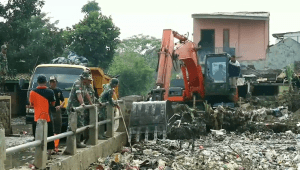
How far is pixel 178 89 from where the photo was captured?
21.1 metres

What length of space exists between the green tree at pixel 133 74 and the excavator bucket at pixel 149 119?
4010 centimetres

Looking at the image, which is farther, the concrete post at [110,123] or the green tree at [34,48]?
the green tree at [34,48]

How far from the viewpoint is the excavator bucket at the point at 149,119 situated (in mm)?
11562

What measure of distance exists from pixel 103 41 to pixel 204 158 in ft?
105

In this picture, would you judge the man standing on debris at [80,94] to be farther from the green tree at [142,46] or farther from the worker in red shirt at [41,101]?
the green tree at [142,46]

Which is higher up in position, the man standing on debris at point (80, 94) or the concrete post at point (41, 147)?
the man standing on debris at point (80, 94)

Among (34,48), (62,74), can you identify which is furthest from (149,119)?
(34,48)

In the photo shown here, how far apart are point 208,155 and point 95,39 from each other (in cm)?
3153

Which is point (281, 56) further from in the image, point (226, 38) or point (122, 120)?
point (122, 120)

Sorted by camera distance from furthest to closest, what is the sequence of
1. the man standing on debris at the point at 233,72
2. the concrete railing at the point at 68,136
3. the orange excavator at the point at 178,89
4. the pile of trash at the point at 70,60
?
the man standing on debris at the point at 233,72, the pile of trash at the point at 70,60, the orange excavator at the point at 178,89, the concrete railing at the point at 68,136

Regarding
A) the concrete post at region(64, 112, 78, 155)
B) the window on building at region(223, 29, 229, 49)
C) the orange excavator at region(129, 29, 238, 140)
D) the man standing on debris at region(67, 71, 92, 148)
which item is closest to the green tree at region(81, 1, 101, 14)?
the window on building at region(223, 29, 229, 49)

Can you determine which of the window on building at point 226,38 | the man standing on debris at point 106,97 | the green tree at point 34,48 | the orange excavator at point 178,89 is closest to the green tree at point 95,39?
the green tree at point 34,48

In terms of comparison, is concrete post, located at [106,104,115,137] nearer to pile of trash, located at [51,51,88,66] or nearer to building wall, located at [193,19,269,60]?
pile of trash, located at [51,51,88,66]

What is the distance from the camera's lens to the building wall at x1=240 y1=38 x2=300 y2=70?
35.9 metres
